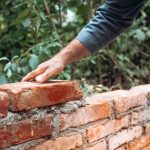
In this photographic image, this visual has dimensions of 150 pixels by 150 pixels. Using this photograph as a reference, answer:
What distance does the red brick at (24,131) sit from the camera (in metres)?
1.28

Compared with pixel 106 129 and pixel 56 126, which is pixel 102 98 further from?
pixel 56 126

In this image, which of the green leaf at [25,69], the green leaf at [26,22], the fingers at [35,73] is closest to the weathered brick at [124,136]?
the fingers at [35,73]

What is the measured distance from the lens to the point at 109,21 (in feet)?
5.85

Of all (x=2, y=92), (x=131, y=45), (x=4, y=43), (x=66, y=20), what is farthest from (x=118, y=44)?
(x=2, y=92)

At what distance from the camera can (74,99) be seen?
1.57 metres

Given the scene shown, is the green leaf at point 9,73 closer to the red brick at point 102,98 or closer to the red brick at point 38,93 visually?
the red brick at point 102,98

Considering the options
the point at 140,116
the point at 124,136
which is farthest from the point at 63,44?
the point at 124,136

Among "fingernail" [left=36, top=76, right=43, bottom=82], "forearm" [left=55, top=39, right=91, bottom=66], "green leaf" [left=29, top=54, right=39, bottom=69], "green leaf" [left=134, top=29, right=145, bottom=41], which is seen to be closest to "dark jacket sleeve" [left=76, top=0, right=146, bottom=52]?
"forearm" [left=55, top=39, right=91, bottom=66]

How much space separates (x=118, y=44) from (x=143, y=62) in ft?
1.51

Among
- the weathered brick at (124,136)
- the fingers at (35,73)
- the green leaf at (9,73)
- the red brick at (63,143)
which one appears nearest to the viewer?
the red brick at (63,143)

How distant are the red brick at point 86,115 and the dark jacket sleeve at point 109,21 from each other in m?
0.26

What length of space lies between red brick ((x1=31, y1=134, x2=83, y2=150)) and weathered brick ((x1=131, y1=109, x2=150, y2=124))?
0.49 m

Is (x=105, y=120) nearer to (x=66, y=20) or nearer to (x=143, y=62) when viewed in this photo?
(x=66, y=20)

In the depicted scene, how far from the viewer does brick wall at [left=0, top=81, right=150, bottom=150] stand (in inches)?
51.9
